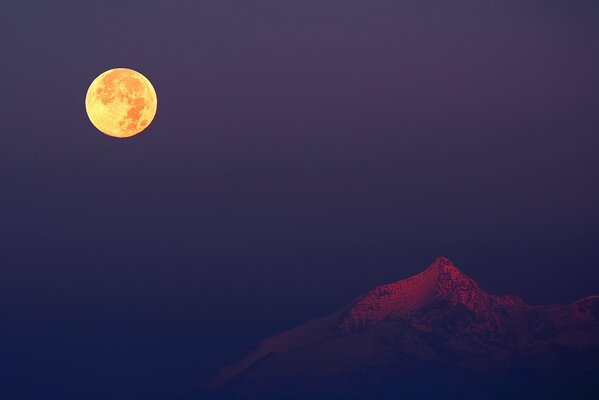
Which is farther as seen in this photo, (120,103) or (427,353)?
(427,353)

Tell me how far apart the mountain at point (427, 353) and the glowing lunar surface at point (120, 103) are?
3419 inches

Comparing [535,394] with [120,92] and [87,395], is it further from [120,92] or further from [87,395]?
[120,92]

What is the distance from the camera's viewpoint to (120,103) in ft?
137

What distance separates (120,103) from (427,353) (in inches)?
5159

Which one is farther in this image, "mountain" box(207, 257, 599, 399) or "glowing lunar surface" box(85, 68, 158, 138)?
"mountain" box(207, 257, 599, 399)

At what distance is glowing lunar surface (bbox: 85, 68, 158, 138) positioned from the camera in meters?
41.7

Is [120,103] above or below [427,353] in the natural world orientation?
above

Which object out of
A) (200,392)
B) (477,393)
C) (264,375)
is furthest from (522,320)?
(200,392)

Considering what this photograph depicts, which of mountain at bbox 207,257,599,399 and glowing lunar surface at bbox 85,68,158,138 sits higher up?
glowing lunar surface at bbox 85,68,158,138

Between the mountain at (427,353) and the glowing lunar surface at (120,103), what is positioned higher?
the glowing lunar surface at (120,103)

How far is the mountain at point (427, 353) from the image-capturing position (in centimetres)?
13600

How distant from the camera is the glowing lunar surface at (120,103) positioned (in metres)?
41.7

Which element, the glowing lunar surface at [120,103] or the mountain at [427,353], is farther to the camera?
the mountain at [427,353]

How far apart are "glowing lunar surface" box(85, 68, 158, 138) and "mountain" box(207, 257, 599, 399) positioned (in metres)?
86.8
